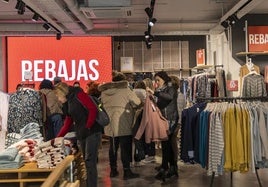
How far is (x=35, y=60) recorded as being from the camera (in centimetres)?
1262

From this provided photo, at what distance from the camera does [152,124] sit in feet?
19.8

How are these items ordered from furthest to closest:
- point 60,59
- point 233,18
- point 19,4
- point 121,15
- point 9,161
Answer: point 60,59 → point 233,18 → point 121,15 → point 19,4 → point 9,161

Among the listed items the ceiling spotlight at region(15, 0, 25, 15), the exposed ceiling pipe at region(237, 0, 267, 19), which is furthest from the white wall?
the ceiling spotlight at region(15, 0, 25, 15)

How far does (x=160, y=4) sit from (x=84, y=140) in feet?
18.1

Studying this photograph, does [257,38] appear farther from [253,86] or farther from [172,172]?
[172,172]

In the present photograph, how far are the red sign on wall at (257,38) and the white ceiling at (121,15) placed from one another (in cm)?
46

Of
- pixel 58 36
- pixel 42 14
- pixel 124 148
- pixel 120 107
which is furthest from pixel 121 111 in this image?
pixel 58 36

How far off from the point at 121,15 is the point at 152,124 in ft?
11.7

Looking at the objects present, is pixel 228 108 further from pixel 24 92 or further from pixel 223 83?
pixel 223 83

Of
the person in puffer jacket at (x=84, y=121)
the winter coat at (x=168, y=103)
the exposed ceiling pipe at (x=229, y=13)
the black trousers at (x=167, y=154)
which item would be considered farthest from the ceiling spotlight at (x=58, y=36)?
the person in puffer jacket at (x=84, y=121)

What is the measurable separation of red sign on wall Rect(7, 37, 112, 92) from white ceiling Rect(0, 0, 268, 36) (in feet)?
1.75

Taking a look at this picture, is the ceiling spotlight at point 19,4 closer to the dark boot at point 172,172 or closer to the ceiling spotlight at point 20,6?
the ceiling spotlight at point 20,6

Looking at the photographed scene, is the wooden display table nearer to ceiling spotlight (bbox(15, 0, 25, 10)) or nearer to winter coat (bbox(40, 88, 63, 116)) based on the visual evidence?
winter coat (bbox(40, 88, 63, 116))

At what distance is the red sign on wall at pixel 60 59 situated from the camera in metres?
12.5
